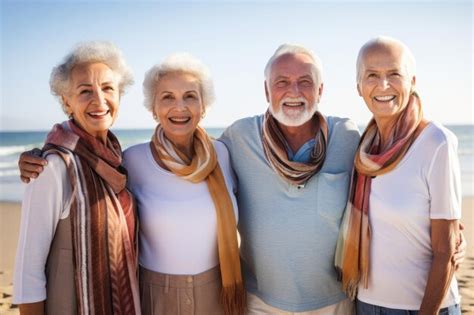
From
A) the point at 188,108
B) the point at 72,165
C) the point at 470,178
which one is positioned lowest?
the point at 470,178

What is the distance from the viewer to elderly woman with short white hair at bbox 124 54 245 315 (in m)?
3.15

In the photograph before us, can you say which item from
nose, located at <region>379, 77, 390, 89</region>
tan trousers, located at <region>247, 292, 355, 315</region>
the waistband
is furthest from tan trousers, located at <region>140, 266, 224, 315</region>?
nose, located at <region>379, 77, 390, 89</region>

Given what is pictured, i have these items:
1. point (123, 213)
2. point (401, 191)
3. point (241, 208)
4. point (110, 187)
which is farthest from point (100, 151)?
point (401, 191)

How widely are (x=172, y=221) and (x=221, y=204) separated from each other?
351 millimetres

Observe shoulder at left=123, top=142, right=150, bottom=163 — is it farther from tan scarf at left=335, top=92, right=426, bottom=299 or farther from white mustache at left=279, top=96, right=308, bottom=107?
tan scarf at left=335, top=92, right=426, bottom=299

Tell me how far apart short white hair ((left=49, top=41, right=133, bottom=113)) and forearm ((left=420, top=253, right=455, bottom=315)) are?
225 cm

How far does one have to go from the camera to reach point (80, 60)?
289 centimetres

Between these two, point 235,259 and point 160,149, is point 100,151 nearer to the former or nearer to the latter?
point 160,149

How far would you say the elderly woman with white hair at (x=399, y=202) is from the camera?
2.74 meters

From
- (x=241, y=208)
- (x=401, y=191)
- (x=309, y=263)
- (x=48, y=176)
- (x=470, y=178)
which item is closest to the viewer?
(x=48, y=176)

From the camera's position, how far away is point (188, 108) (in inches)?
130

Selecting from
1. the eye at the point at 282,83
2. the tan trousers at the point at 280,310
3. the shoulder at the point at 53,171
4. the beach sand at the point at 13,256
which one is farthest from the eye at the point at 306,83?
the beach sand at the point at 13,256

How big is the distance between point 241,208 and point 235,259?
0.42 metres

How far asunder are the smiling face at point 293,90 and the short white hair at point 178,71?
1.56 feet
